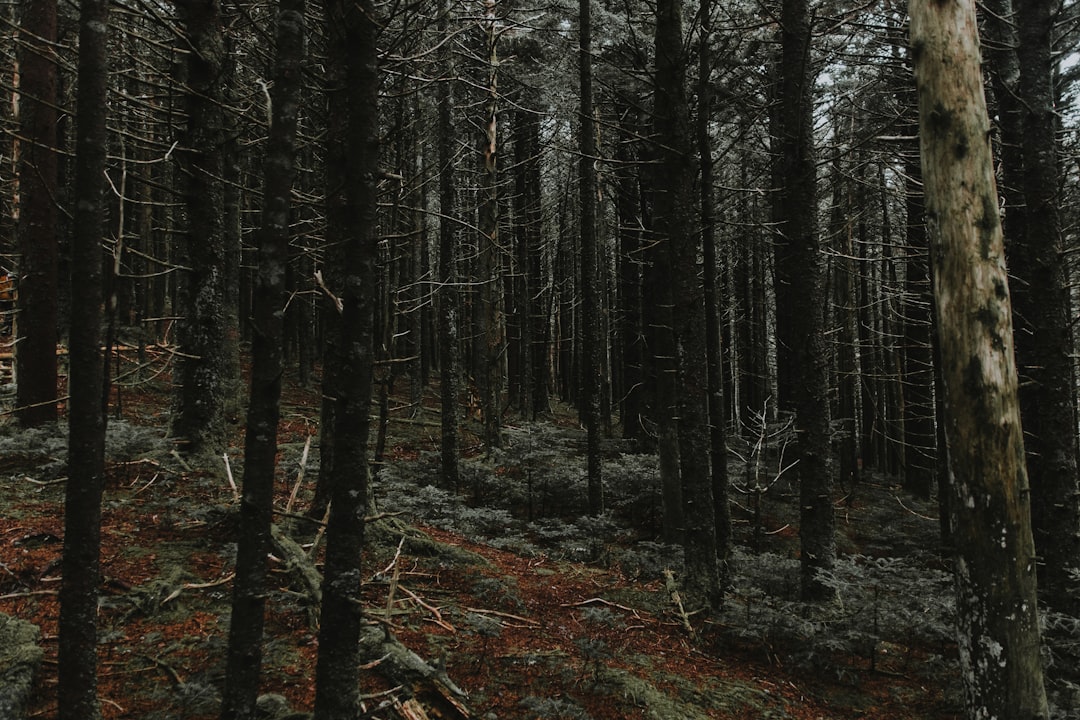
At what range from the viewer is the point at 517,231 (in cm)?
2573

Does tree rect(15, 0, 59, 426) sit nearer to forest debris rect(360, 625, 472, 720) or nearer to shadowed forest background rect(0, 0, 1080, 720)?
shadowed forest background rect(0, 0, 1080, 720)

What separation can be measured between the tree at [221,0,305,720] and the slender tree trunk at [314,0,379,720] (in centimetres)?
34

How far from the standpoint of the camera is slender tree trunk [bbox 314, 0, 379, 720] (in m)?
3.34

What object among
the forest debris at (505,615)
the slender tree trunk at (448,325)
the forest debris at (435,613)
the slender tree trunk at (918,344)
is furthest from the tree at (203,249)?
the slender tree trunk at (918,344)

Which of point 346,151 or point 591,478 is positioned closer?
point 346,151

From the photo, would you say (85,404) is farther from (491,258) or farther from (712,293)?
(491,258)

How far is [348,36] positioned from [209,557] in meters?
4.99

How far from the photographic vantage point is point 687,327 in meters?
6.73

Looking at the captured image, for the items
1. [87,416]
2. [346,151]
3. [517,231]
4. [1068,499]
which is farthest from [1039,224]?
[517,231]

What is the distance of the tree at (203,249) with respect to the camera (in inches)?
269

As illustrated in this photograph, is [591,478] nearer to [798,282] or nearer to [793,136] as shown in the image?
[798,282]

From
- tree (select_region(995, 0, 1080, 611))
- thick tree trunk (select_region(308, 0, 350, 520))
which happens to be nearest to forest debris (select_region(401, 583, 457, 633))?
thick tree trunk (select_region(308, 0, 350, 520))

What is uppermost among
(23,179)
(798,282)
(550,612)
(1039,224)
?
(23,179)

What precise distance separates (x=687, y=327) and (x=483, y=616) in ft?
12.3
